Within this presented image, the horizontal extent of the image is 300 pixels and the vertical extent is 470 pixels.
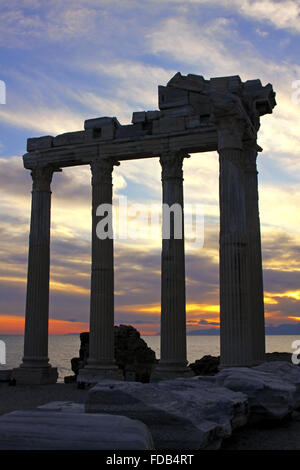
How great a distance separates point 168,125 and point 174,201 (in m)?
4.97

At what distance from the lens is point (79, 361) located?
1991 inches

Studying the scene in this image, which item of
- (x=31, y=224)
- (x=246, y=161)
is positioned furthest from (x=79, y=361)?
(x=246, y=161)

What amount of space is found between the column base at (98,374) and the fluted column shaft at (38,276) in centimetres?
393

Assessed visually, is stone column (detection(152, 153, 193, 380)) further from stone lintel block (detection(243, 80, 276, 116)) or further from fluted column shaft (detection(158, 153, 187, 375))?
stone lintel block (detection(243, 80, 276, 116))

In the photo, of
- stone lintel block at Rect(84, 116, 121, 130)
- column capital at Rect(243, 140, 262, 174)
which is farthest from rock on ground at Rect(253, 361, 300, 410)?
stone lintel block at Rect(84, 116, 121, 130)

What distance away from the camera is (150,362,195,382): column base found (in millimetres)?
33312

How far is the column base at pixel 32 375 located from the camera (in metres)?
37.7

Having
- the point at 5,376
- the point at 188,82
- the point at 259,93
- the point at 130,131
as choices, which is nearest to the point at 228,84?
the point at 259,93

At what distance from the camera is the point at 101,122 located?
3906 centimetres

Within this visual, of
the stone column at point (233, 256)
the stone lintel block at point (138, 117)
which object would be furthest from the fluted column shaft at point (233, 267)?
the stone lintel block at point (138, 117)
